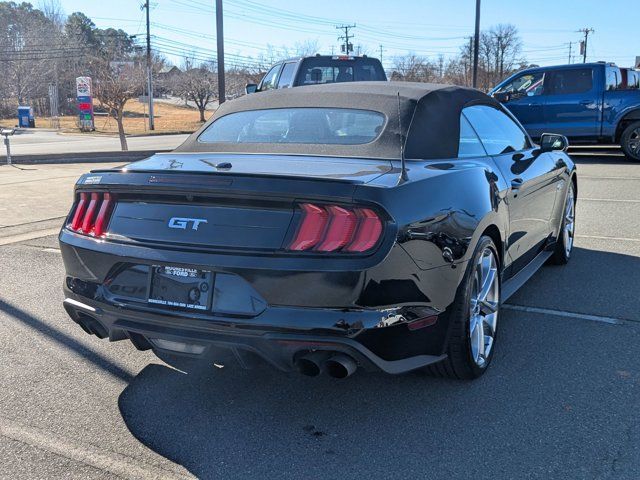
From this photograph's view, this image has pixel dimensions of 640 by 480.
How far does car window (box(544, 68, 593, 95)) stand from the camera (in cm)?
1454

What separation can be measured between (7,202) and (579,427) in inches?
345

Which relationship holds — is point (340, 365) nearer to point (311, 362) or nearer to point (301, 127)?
point (311, 362)

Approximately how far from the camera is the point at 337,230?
274 cm

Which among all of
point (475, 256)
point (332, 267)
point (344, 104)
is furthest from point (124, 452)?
point (344, 104)

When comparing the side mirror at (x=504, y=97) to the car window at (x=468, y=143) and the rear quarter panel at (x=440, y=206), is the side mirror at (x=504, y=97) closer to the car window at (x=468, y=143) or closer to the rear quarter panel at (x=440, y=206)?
the car window at (x=468, y=143)

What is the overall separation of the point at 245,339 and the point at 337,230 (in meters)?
0.60

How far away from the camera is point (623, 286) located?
5258 millimetres

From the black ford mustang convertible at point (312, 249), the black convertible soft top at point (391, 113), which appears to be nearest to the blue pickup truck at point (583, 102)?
the black convertible soft top at point (391, 113)

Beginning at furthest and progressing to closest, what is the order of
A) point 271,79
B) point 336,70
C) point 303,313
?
point 271,79 < point 336,70 < point 303,313

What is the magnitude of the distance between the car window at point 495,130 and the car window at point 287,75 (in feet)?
25.4

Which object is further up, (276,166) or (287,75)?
(287,75)

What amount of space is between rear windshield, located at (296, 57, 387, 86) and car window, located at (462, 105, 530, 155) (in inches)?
299

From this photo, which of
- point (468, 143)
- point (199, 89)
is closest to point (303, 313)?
point (468, 143)

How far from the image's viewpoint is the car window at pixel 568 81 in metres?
14.5
